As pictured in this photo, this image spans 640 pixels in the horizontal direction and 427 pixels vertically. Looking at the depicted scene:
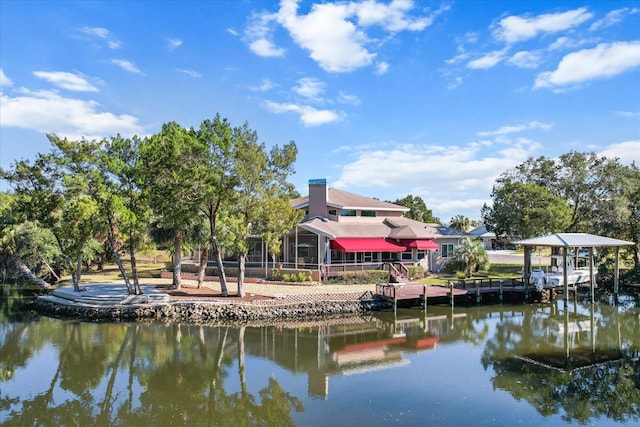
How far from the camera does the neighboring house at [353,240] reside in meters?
32.1

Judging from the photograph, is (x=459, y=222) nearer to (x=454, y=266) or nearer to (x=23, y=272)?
(x=454, y=266)

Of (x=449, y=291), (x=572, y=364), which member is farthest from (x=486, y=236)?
(x=572, y=364)

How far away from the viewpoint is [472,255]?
34.3 m

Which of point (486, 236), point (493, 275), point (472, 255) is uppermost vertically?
point (486, 236)

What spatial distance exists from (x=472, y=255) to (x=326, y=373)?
2173 cm

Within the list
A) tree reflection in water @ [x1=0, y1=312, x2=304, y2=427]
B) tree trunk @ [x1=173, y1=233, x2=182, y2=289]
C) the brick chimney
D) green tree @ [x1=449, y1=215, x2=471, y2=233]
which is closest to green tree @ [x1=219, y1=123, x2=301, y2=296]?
tree trunk @ [x1=173, y1=233, x2=182, y2=289]

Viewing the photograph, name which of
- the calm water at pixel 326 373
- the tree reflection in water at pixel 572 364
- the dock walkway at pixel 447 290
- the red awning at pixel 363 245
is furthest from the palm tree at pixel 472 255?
the calm water at pixel 326 373

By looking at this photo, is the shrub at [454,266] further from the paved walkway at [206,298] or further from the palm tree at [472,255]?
the paved walkway at [206,298]

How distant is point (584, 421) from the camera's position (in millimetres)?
11688

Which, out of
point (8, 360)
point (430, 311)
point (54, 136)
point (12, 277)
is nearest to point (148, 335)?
point (8, 360)

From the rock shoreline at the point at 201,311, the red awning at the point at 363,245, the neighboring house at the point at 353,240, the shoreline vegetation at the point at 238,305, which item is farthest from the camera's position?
the neighboring house at the point at 353,240

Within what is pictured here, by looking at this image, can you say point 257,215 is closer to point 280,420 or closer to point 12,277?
point 280,420

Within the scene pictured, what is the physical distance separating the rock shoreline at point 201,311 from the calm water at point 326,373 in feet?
3.83

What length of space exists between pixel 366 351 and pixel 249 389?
604 centimetres
